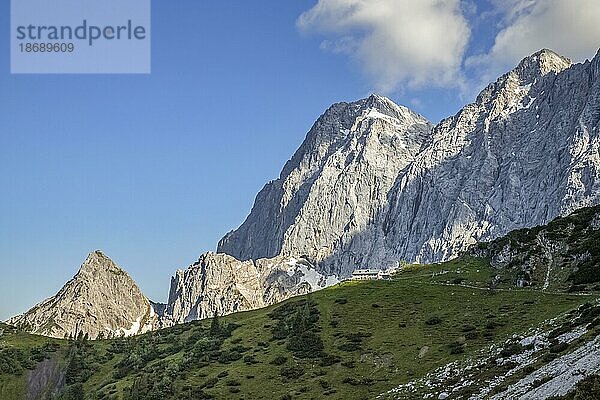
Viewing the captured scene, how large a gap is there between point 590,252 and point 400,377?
41.3 m

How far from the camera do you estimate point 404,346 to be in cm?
7425

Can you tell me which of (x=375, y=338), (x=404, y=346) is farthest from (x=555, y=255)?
(x=404, y=346)

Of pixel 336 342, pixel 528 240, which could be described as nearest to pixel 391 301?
pixel 336 342

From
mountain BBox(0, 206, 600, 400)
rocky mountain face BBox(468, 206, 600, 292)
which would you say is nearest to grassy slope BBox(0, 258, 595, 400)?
mountain BBox(0, 206, 600, 400)

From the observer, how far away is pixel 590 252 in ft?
286

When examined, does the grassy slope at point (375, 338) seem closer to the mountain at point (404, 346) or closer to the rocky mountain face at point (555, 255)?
the mountain at point (404, 346)

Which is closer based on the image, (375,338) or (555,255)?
(375,338)

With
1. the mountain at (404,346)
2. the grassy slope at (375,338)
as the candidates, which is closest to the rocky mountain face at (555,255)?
the mountain at (404,346)

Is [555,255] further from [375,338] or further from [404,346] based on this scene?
[404,346]

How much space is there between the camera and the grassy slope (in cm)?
6719

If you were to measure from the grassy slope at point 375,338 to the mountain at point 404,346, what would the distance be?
11.3 inches

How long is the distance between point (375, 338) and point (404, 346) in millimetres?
8532

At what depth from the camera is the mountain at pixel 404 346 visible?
142 feet

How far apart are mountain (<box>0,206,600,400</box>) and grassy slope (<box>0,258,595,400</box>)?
0.29 m
